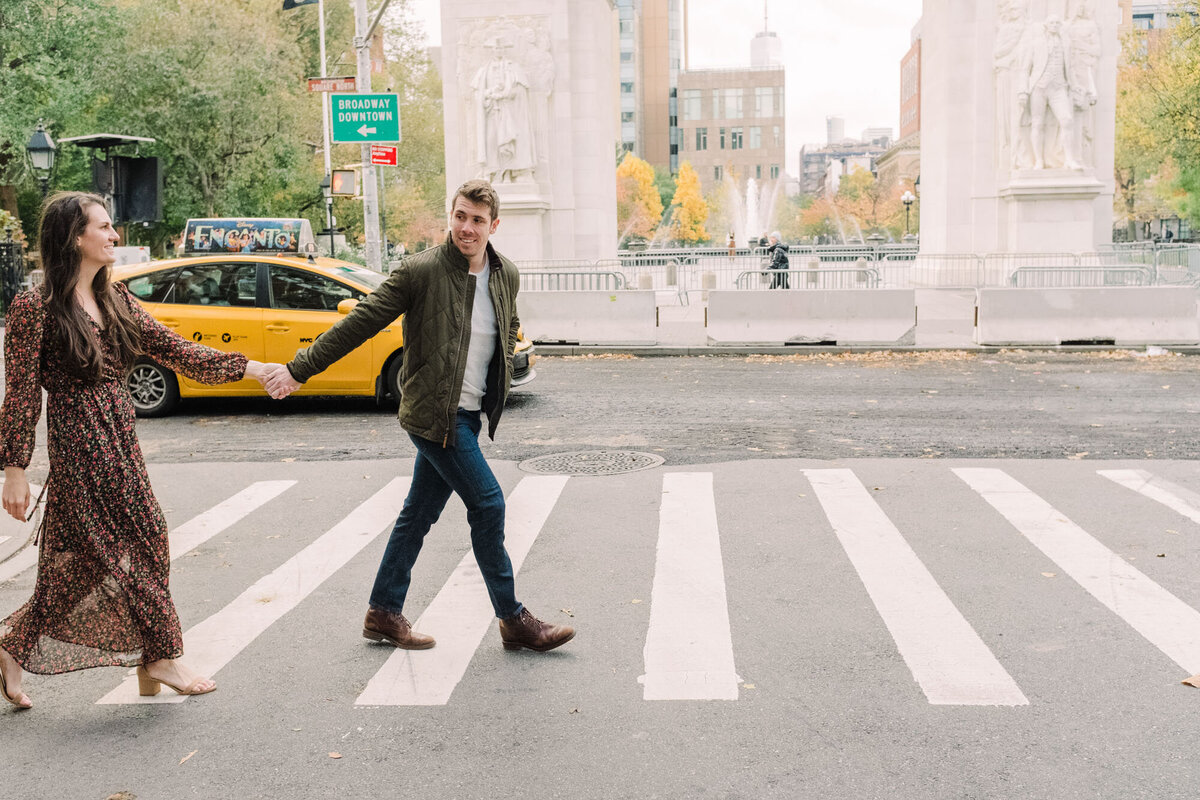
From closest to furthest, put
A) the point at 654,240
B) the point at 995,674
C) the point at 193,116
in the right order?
1. the point at 995,674
2. the point at 193,116
3. the point at 654,240

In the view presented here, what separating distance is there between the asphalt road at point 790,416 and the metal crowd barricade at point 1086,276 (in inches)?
152

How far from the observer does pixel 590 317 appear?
20.1 metres

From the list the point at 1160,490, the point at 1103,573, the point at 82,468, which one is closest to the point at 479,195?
the point at 82,468

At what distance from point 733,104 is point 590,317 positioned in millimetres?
136436

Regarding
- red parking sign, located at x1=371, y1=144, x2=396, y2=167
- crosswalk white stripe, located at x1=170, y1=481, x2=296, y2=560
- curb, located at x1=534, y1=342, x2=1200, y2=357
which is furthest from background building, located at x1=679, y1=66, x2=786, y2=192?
crosswalk white stripe, located at x1=170, y1=481, x2=296, y2=560

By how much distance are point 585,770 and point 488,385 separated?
69.9 inches

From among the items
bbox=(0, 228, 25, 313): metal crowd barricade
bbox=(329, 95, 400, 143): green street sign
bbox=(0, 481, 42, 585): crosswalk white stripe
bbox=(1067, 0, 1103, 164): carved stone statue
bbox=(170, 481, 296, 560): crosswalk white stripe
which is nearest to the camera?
bbox=(0, 481, 42, 585): crosswalk white stripe

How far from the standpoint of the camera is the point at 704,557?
6.83 m

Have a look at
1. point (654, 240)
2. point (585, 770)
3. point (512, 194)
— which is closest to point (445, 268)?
point (585, 770)

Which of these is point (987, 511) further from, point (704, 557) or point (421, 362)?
point (421, 362)

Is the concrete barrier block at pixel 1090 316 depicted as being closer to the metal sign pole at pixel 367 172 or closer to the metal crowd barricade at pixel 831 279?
the metal crowd barricade at pixel 831 279

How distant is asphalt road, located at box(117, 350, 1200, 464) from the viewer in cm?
1047

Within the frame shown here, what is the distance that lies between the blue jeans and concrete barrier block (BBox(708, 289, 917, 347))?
1457cm

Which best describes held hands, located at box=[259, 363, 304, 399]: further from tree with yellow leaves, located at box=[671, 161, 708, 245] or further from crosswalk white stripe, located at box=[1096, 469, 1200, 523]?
tree with yellow leaves, located at box=[671, 161, 708, 245]
